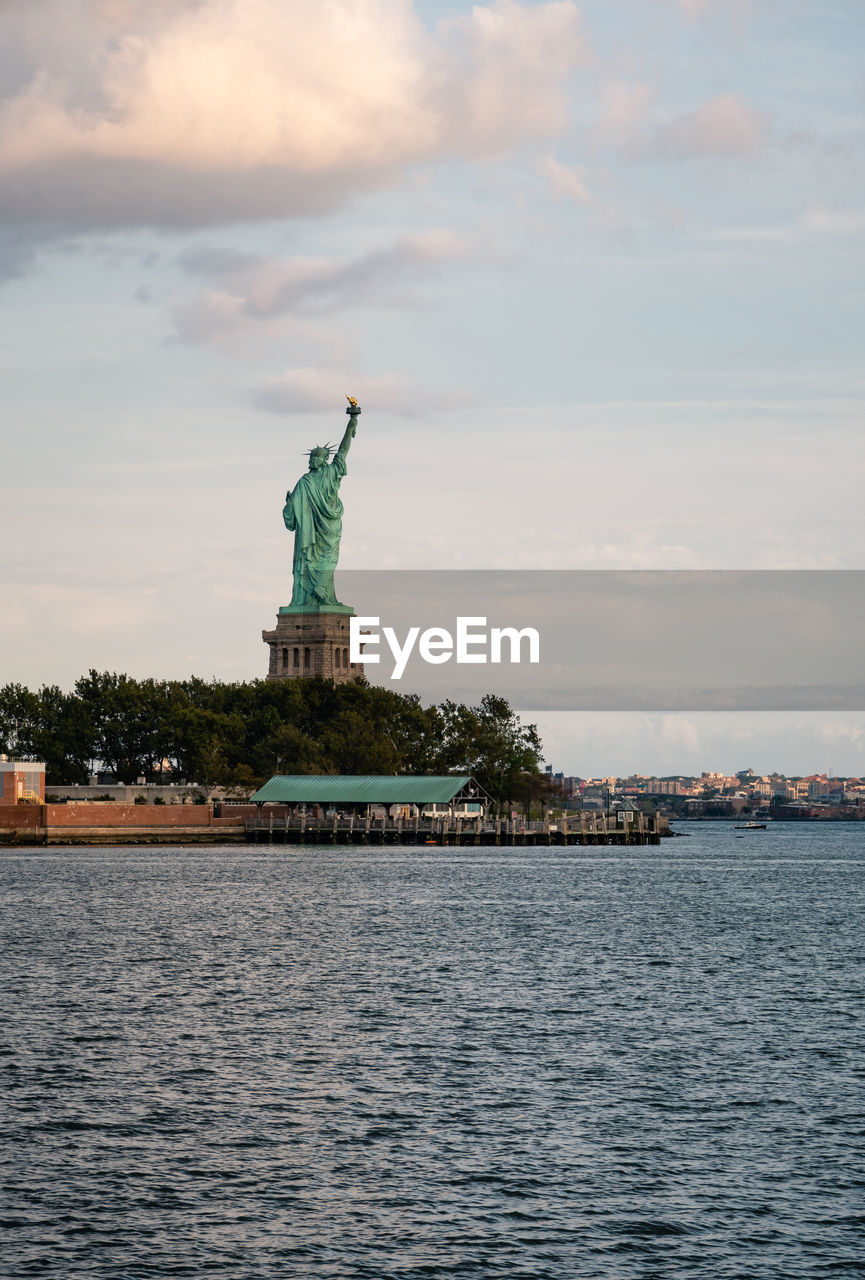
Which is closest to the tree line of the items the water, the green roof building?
the green roof building

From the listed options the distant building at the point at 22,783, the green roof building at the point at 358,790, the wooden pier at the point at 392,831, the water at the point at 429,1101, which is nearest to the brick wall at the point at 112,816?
the wooden pier at the point at 392,831

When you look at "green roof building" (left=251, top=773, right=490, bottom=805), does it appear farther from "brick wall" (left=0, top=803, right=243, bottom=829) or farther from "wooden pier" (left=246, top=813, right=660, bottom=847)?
"brick wall" (left=0, top=803, right=243, bottom=829)

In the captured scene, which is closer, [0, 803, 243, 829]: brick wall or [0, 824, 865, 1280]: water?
[0, 824, 865, 1280]: water

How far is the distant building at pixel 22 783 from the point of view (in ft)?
505

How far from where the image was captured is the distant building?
505 ft

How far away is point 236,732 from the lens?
591 feet

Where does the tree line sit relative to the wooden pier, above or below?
above

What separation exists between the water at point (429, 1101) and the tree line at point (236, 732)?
106 metres

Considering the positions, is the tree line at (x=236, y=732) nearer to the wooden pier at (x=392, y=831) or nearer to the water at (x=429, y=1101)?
the wooden pier at (x=392, y=831)

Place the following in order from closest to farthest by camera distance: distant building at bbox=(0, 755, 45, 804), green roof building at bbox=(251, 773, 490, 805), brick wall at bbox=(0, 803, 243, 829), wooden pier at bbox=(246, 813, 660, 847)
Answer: brick wall at bbox=(0, 803, 243, 829)
distant building at bbox=(0, 755, 45, 804)
wooden pier at bbox=(246, 813, 660, 847)
green roof building at bbox=(251, 773, 490, 805)

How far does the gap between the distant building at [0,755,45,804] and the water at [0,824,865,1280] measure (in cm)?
8733

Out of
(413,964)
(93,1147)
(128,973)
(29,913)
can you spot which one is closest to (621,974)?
(413,964)

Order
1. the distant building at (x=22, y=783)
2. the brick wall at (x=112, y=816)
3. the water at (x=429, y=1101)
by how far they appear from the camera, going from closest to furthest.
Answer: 1. the water at (x=429, y=1101)
2. the brick wall at (x=112, y=816)
3. the distant building at (x=22, y=783)

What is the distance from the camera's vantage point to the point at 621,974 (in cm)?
5381
